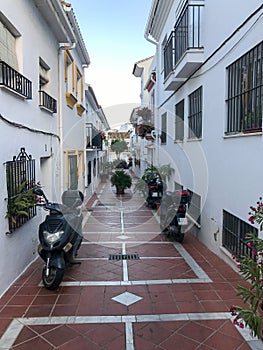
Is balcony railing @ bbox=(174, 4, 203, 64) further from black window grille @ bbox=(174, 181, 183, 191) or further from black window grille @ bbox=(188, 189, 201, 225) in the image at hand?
black window grille @ bbox=(174, 181, 183, 191)

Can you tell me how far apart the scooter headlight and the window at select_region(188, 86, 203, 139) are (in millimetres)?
4489

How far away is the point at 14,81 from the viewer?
506cm

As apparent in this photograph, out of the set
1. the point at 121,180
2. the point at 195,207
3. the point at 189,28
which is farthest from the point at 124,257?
the point at 121,180

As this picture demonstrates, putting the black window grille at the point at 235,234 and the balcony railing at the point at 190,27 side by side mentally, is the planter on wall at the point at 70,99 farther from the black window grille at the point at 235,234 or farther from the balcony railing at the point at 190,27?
the black window grille at the point at 235,234

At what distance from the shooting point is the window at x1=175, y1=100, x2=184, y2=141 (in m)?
10.2

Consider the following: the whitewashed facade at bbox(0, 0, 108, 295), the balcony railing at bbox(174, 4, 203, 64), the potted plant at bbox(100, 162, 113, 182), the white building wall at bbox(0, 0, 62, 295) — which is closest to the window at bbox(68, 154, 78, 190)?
the whitewashed facade at bbox(0, 0, 108, 295)

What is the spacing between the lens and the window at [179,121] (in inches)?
402

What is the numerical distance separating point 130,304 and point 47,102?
16.3 ft

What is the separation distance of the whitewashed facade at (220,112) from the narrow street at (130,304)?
42.2 inches

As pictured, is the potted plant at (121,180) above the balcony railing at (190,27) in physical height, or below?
below

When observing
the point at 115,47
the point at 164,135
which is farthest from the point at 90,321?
the point at 115,47

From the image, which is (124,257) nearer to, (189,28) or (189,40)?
(189,40)

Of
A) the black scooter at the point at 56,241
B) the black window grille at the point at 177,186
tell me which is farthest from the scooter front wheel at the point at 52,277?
the black window grille at the point at 177,186

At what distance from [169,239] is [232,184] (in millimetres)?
2937
